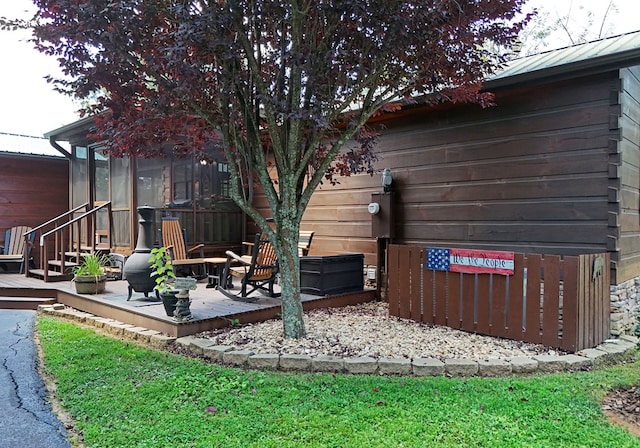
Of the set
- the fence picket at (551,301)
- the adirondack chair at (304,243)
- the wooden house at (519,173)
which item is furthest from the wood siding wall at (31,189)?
the fence picket at (551,301)

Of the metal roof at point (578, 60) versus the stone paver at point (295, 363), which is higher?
the metal roof at point (578, 60)

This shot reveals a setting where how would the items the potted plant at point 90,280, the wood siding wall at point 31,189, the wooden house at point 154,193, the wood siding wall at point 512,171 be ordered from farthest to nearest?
the wood siding wall at point 31,189, the wooden house at point 154,193, the potted plant at point 90,280, the wood siding wall at point 512,171

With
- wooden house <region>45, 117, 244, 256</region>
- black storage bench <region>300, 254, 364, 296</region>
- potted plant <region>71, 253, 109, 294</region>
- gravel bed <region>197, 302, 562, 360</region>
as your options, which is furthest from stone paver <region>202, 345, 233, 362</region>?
wooden house <region>45, 117, 244, 256</region>

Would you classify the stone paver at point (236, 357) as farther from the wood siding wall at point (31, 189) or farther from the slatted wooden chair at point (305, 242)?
the wood siding wall at point (31, 189)

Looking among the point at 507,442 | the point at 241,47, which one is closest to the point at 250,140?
the point at 241,47

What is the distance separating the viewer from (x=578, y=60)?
182 inches

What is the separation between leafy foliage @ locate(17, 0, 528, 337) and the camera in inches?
144

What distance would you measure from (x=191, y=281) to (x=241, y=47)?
2.34 metres

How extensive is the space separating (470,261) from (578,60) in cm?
237

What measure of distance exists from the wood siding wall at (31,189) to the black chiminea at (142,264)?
17.2 ft

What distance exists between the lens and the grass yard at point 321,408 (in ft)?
8.16

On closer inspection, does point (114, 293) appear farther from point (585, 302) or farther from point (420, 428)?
point (585, 302)

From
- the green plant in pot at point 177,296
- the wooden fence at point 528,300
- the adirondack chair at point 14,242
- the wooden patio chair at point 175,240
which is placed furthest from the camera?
the adirondack chair at point 14,242

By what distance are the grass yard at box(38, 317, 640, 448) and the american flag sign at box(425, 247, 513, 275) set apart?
1.22m
